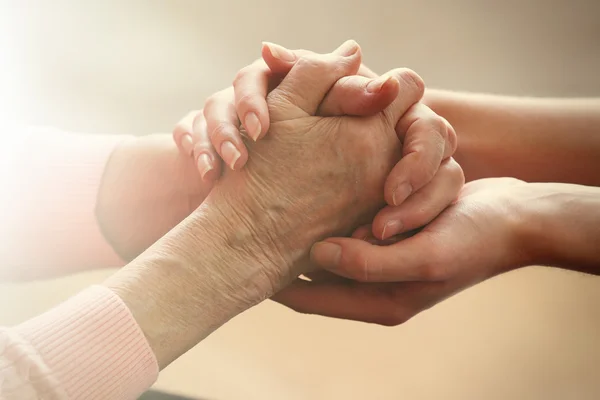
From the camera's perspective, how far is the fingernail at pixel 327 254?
24.9 inches

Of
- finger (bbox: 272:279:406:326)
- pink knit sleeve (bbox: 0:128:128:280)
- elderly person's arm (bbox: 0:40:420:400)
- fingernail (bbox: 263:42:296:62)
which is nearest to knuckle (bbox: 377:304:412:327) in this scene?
finger (bbox: 272:279:406:326)

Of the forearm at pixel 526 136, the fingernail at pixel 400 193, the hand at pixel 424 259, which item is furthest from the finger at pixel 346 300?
the forearm at pixel 526 136

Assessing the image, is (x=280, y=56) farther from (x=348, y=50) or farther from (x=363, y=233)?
(x=363, y=233)

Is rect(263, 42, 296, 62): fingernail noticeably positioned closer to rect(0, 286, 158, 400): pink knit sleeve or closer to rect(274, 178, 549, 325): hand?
rect(274, 178, 549, 325): hand

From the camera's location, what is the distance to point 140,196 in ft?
2.79

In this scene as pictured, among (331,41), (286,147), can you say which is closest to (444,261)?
(286,147)

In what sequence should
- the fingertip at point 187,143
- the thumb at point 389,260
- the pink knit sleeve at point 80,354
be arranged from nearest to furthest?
1. the pink knit sleeve at point 80,354
2. the thumb at point 389,260
3. the fingertip at point 187,143

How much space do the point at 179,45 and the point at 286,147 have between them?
0.78 meters

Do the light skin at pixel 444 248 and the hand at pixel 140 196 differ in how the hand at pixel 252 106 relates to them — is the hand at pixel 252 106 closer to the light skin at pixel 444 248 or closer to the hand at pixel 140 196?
the light skin at pixel 444 248

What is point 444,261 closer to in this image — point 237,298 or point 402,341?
point 237,298

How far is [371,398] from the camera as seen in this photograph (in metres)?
0.93

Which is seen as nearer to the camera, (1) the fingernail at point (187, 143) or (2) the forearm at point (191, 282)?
(2) the forearm at point (191, 282)

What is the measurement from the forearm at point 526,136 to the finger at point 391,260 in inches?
12.9

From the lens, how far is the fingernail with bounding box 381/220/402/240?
0.63m
